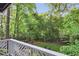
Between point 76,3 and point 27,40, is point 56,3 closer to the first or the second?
point 76,3

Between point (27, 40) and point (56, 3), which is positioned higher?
point (56, 3)

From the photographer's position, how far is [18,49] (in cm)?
275

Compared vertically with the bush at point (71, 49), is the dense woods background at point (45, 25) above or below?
above

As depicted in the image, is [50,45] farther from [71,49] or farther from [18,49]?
[18,49]

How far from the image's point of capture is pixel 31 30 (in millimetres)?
2736

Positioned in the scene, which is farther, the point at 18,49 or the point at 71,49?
the point at 18,49

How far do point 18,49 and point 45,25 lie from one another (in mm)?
447

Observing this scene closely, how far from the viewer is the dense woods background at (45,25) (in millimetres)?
2711

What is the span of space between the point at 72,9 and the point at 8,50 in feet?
3.09

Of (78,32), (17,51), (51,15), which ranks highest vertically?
(51,15)

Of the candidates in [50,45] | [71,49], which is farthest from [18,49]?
[71,49]

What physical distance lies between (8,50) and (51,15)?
27.2 inches

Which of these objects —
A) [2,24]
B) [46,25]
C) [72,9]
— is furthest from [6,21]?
[72,9]

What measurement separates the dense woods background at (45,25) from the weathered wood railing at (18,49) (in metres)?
0.06
